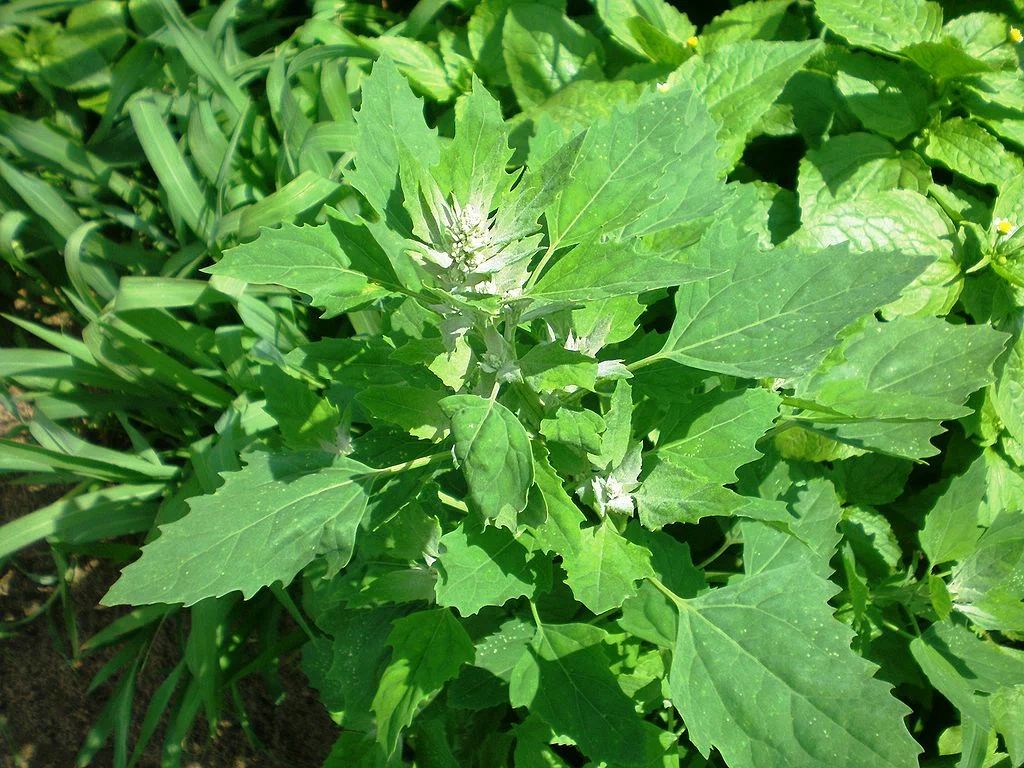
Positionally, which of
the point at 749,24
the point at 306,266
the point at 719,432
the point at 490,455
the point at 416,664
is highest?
the point at 306,266

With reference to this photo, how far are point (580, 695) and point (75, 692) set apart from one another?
1.93 metres

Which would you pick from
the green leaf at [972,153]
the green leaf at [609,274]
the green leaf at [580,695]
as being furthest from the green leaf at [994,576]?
the green leaf at [609,274]

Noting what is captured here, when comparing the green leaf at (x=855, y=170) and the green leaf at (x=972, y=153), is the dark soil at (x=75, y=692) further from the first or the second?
the green leaf at (x=972, y=153)

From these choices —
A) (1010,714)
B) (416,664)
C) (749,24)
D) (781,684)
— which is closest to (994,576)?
(1010,714)

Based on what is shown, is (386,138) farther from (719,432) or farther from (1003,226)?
(1003,226)

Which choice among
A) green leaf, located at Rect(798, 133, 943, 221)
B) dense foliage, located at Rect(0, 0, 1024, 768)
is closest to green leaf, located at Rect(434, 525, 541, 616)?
dense foliage, located at Rect(0, 0, 1024, 768)

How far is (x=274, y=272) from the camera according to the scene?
3.50 feet

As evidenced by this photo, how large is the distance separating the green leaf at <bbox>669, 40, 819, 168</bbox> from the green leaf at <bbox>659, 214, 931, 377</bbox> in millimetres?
681

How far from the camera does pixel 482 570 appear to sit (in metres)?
1.32

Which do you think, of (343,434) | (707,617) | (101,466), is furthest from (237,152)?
(707,617)

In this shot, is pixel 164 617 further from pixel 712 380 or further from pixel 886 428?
Answer: pixel 886 428

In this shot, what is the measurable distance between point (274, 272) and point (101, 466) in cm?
158

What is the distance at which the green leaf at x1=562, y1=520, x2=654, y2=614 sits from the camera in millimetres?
1229

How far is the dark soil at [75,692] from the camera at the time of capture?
2473mm
